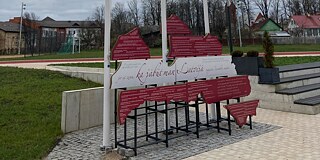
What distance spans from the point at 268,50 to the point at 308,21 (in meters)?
49.3

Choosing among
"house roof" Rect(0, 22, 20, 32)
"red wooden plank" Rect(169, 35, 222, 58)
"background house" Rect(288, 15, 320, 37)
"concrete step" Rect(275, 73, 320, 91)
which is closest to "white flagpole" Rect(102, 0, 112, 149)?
"red wooden plank" Rect(169, 35, 222, 58)

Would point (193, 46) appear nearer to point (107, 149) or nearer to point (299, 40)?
point (107, 149)

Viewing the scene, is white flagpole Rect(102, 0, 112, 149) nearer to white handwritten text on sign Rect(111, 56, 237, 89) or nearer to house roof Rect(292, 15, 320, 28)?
white handwritten text on sign Rect(111, 56, 237, 89)

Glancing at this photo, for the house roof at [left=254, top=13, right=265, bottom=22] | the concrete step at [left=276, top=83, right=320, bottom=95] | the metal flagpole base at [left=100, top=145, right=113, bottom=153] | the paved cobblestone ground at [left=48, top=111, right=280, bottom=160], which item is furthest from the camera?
the house roof at [left=254, top=13, right=265, bottom=22]

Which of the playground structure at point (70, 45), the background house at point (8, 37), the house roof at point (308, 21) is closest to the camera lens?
the playground structure at point (70, 45)

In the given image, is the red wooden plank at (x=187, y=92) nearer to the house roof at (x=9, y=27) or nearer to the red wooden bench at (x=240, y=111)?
the red wooden bench at (x=240, y=111)

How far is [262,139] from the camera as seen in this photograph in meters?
4.98

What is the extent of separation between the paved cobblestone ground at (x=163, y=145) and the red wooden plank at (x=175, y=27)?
1.97 metres

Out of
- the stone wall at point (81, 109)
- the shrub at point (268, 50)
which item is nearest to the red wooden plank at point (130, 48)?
the stone wall at point (81, 109)

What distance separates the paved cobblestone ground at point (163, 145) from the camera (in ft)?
14.1

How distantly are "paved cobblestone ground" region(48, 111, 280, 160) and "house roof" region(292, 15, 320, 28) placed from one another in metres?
49.6

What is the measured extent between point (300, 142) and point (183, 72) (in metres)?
2.24

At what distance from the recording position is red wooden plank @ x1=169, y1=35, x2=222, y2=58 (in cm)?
523

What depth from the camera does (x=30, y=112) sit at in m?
6.36
